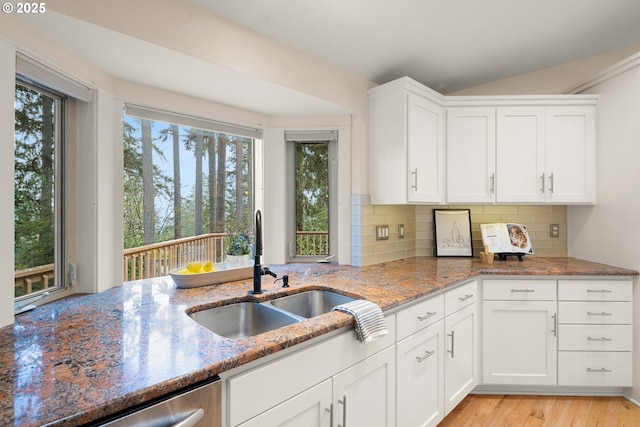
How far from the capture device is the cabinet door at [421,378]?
1.64m

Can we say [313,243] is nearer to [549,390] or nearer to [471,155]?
[471,155]

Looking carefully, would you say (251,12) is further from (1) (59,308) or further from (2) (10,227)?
(1) (59,308)

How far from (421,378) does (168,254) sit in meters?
1.68

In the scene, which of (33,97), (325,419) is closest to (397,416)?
(325,419)

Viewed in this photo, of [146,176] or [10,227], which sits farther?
[146,176]

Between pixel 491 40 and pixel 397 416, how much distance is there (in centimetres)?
236

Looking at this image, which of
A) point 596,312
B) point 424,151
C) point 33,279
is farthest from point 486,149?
point 33,279

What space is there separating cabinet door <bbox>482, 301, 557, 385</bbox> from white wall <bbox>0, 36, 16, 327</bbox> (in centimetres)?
256

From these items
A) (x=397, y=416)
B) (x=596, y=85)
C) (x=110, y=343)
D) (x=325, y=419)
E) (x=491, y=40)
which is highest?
(x=491, y=40)

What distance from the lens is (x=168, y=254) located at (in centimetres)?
211

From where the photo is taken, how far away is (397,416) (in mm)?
1604

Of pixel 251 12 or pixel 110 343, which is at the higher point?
pixel 251 12

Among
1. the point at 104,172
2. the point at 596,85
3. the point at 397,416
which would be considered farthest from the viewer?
the point at 596,85

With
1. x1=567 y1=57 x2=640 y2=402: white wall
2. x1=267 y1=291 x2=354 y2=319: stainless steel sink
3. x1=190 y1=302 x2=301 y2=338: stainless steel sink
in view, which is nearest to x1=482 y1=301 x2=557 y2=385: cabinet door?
x1=567 y1=57 x2=640 y2=402: white wall
